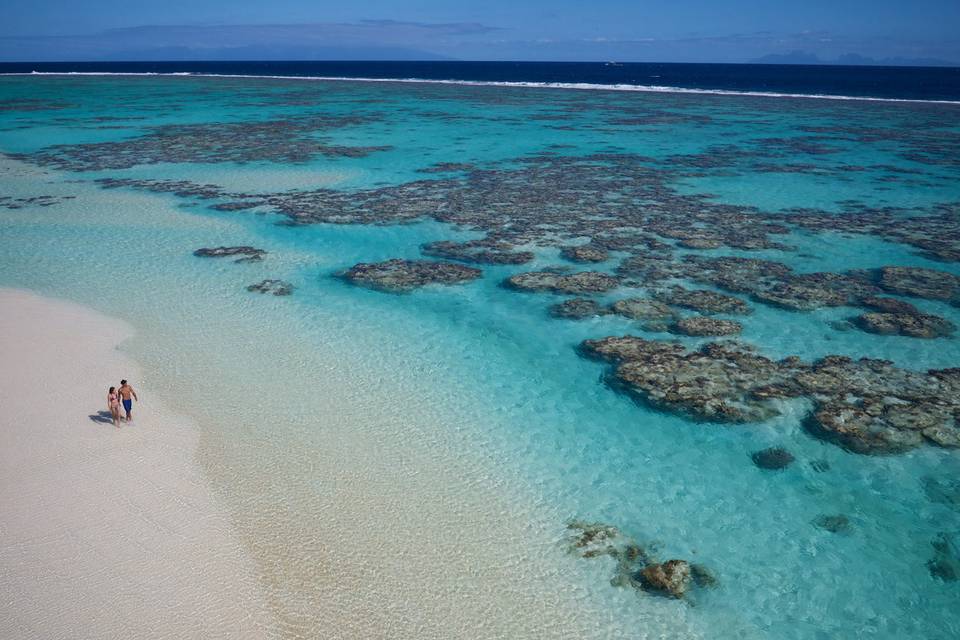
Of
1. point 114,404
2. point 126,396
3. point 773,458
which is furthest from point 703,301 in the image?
point 114,404

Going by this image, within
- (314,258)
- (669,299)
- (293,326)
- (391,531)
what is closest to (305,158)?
(314,258)

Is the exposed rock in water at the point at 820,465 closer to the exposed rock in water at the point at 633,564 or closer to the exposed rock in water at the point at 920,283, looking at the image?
the exposed rock in water at the point at 633,564


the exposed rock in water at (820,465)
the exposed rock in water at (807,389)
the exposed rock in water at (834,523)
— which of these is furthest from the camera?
the exposed rock in water at (807,389)

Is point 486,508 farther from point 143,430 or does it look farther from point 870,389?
point 870,389

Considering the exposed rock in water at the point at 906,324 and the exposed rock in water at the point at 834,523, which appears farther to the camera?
the exposed rock in water at the point at 906,324

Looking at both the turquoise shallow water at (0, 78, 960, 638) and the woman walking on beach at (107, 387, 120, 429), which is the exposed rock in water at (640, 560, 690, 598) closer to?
the turquoise shallow water at (0, 78, 960, 638)

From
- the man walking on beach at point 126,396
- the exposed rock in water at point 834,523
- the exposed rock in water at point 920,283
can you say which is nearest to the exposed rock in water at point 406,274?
the man walking on beach at point 126,396

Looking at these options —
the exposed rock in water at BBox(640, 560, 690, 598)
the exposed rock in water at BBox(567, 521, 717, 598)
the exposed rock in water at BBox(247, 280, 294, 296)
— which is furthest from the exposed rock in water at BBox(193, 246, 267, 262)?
the exposed rock in water at BBox(640, 560, 690, 598)
